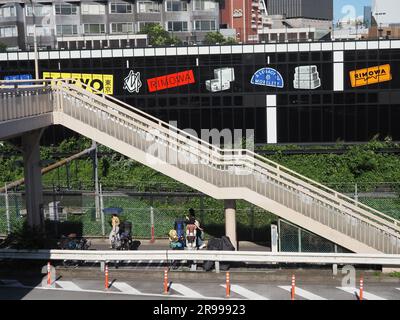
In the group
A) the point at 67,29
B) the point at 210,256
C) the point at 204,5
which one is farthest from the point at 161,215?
the point at 204,5

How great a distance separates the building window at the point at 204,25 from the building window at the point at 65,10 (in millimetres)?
16841

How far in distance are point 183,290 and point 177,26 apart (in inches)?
3015

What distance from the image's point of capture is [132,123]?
20422mm

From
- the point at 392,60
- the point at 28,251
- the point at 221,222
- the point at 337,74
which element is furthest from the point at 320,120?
the point at 28,251

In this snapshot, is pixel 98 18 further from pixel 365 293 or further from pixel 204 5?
pixel 365 293

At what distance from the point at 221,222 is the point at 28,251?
Result: 793cm

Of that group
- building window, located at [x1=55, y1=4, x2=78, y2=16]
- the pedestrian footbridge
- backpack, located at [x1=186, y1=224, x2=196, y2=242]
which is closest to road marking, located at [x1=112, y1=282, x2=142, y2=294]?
backpack, located at [x1=186, y1=224, x2=196, y2=242]

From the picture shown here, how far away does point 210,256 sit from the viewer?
1933cm

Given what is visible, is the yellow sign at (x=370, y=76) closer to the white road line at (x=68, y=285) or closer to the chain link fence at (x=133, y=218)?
the chain link fence at (x=133, y=218)

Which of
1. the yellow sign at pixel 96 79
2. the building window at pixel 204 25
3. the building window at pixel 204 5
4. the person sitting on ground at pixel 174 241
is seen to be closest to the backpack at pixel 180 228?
the person sitting on ground at pixel 174 241

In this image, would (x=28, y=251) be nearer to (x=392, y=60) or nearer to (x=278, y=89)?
(x=278, y=89)

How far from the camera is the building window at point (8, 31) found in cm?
8975

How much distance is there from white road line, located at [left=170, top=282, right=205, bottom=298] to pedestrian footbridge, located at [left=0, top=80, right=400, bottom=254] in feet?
10.2

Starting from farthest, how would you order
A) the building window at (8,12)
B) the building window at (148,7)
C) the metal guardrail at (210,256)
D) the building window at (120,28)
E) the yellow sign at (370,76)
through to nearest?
the building window at (8,12) < the building window at (148,7) < the building window at (120,28) < the yellow sign at (370,76) < the metal guardrail at (210,256)
